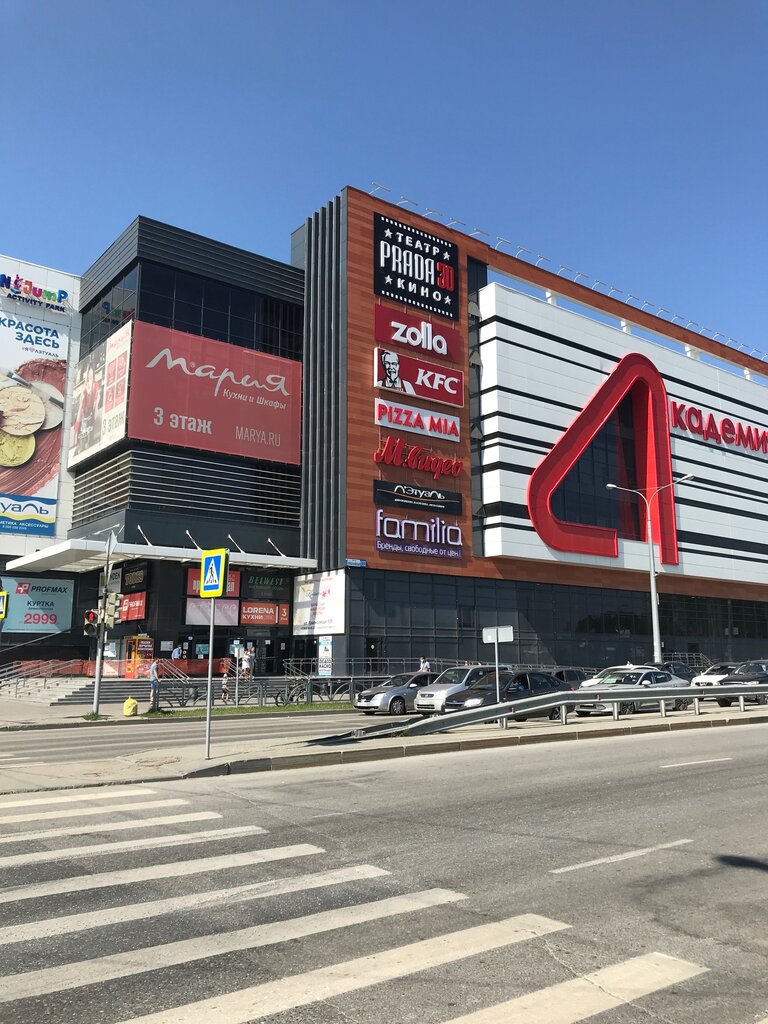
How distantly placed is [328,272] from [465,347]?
8.55 m

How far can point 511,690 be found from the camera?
877 inches

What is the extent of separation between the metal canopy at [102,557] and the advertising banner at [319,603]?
0.93 meters

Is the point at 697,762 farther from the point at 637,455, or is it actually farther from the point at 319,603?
the point at 637,455

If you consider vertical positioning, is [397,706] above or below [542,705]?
below

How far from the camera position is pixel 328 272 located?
4381cm

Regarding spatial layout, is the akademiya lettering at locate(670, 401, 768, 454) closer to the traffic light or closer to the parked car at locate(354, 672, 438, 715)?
the parked car at locate(354, 672, 438, 715)

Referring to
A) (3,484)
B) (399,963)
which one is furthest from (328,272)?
(399,963)

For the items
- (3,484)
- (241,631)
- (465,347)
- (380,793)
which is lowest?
(380,793)

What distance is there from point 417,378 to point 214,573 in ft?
98.0

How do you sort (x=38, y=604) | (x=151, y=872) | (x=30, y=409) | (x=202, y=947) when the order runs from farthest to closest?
1. (x=30, y=409)
2. (x=38, y=604)
3. (x=151, y=872)
4. (x=202, y=947)

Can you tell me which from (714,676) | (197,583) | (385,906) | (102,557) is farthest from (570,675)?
(102,557)

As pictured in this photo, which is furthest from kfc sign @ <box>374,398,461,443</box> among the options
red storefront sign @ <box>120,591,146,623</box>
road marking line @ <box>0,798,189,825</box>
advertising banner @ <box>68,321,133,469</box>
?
road marking line @ <box>0,798,189,825</box>

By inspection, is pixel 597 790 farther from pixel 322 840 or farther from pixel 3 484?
pixel 3 484

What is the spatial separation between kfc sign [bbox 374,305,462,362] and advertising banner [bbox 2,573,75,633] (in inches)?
874
